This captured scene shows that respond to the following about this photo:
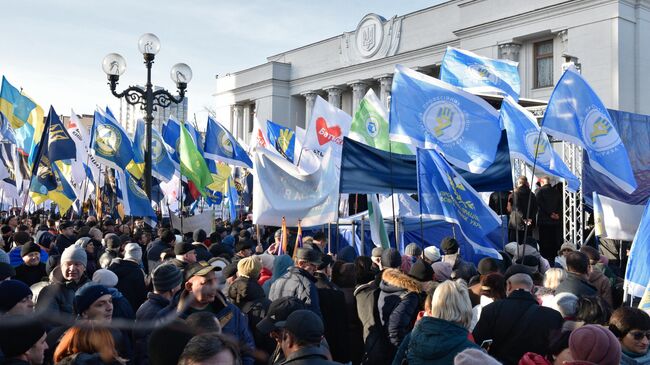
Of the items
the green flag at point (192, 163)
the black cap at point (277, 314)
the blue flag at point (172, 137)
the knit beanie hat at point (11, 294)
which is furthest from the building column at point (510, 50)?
the knit beanie hat at point (11, 294)

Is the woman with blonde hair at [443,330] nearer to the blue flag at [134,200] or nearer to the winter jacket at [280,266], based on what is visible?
the winter jacket at [280,266]

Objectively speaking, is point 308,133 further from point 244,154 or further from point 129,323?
point 129,323

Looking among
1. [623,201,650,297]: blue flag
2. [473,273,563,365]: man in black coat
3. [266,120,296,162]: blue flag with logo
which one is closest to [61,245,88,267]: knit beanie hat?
[473,273,563,365]: man in black coat

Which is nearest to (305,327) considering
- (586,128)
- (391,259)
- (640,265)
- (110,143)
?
(391,259)

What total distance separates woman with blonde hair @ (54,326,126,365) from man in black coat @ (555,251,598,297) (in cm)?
372

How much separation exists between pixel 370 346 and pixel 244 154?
11788 mm

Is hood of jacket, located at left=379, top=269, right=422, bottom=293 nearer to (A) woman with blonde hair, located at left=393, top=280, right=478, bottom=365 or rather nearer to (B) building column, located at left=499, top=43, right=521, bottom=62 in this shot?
(A) woman with blonde hair, located at left=393, top=280, right=478, bottom=365

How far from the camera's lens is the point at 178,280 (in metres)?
5.00

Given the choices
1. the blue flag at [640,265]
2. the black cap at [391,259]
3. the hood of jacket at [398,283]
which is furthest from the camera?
the black cap at [391,259]

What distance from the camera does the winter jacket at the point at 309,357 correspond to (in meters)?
3.48

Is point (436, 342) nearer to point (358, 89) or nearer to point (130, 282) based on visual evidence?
point (130, 282)

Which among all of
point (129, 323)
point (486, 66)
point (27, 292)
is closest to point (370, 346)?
Answer: point (129, 323)

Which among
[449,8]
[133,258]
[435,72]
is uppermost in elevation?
[449,8]

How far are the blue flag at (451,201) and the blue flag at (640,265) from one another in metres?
2.36
